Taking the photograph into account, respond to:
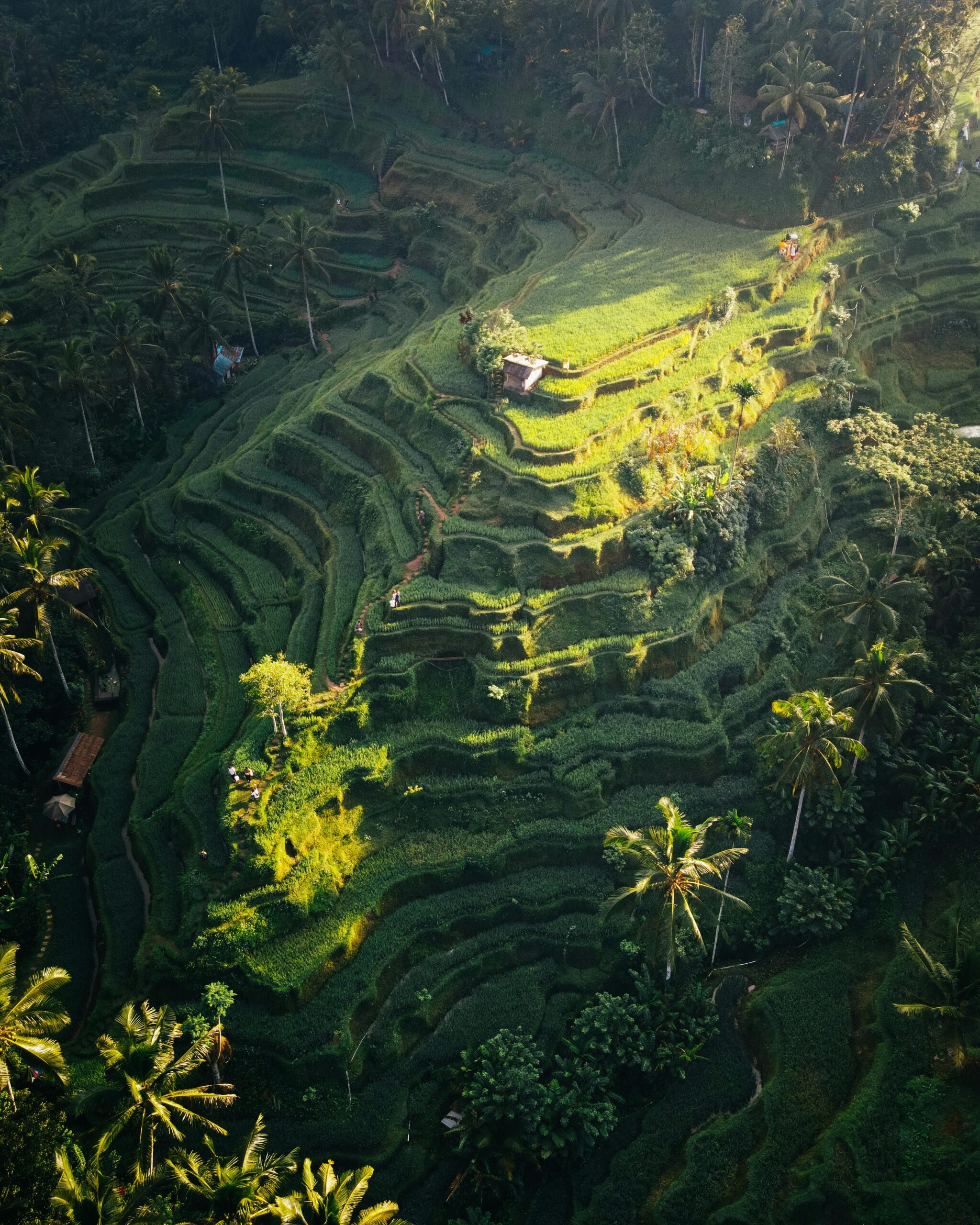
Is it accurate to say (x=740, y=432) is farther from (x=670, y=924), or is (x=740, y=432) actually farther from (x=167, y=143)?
(x=167, y=143)

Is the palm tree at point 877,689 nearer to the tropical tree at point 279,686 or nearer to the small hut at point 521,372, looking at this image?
the tropical tree at point 279,686

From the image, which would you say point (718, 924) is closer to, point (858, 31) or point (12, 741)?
point (12, 741)

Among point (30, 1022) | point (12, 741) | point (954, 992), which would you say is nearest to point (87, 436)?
point (12, 741)

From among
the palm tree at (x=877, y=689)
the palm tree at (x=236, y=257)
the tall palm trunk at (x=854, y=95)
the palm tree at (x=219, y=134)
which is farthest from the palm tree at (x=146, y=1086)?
the palm tree at (x=219, y=134)

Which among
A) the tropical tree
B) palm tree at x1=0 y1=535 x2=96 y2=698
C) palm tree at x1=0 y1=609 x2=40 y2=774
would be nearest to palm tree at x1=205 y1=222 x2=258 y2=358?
palm tree at x1=0 y1=535 x2=96 y2=698

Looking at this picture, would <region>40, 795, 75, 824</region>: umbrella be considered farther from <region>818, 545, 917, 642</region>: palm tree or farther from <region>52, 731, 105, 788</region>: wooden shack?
<region>818, 545, 917, 642</region>: palm tree

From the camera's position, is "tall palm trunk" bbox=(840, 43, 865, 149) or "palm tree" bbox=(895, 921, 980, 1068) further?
"tall palm trunk" bbox=(840, 43, 865, 149)
